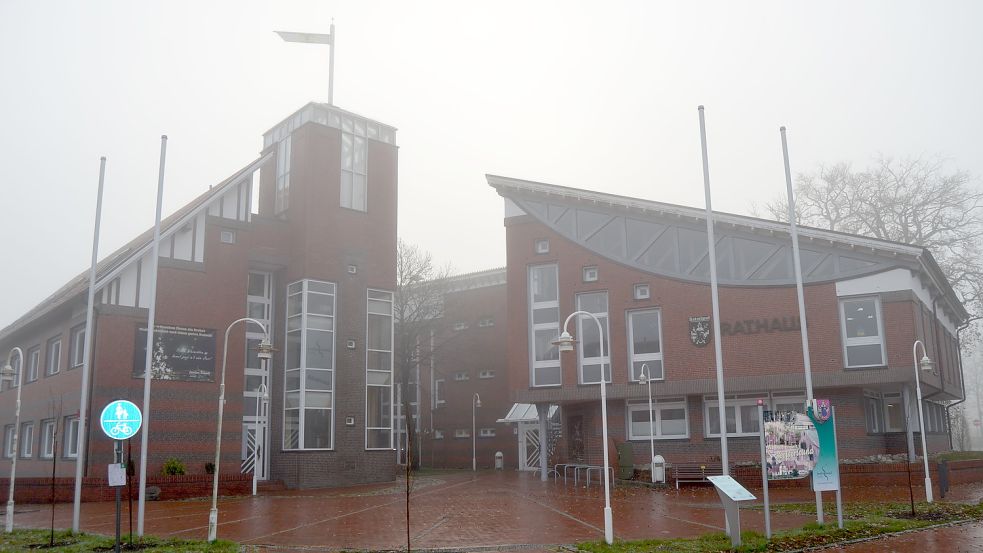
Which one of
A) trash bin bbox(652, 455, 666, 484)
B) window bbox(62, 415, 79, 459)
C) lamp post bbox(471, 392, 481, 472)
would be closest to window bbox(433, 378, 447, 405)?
lamp post bbox(471, 392, 481, 472)

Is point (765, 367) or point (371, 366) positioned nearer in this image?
point (765, 367)

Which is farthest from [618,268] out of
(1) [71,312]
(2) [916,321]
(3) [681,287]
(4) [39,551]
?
(4) [39,551]

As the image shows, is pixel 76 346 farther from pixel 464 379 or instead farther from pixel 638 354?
pixel 464 379

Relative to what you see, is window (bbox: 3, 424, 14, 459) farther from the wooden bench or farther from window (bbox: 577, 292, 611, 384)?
the wooden bench

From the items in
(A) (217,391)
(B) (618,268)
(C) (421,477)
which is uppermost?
(B) (618,268)

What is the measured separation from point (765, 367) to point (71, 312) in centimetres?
2751

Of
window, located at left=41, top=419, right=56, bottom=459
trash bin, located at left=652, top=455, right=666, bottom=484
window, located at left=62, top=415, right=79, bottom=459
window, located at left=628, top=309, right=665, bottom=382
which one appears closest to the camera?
trash bin, located at left=652, top=455, right=666, bottom=484

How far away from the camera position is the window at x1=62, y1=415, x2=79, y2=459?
3152 centimetres

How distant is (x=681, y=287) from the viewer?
33.1 m

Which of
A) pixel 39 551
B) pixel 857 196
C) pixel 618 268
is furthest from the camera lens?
pixel 857 196

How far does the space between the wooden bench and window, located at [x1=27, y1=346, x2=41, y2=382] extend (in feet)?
90.8

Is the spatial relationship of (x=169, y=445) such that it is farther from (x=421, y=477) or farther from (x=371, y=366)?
(x=421, y=477)

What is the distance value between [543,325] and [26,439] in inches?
952

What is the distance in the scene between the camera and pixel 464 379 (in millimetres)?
51844
